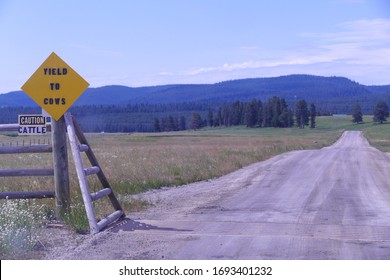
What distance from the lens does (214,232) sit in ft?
33.6

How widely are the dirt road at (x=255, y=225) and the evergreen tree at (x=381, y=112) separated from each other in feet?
412

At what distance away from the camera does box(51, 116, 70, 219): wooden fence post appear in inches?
439

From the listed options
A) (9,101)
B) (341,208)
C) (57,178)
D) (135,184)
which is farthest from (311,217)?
(9,101)

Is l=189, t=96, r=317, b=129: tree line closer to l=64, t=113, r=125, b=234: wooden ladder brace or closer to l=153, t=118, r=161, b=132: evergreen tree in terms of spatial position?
l=153, t=118, r=161, b=132: evergreen tree

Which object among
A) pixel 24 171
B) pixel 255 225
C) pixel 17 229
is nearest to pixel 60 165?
pixel 24 171

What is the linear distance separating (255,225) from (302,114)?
138 meters

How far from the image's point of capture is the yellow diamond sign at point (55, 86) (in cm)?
1093

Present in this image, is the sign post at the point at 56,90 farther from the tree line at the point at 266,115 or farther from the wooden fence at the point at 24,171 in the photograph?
the tree line at the point at 266,115

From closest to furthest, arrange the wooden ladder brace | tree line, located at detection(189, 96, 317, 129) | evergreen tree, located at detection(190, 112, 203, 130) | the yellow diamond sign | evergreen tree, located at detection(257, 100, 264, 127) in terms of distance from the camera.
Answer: the wooden ladder brace
the yellow diamond sign
tree line, located at detection(189, 96, 317, 129)
evergreen tree, located at detection(257, 100, 264, 127)
evergreen tree, located at detection(190, 112, 203, 130)

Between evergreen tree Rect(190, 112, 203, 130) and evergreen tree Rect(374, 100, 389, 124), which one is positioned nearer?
evergreen tree Rect(374, 100, 389, 124)

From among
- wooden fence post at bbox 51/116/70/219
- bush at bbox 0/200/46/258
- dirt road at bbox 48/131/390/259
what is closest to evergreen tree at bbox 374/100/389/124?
dirt road at bbox 48/131/390/259

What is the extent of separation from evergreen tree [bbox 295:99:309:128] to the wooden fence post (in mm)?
136809

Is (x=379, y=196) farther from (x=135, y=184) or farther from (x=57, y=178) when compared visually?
(x=57, y=178)

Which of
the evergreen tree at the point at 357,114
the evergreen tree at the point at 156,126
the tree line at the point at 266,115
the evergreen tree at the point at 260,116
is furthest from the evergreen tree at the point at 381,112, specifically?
the evergreen tree at the point at 156,126
